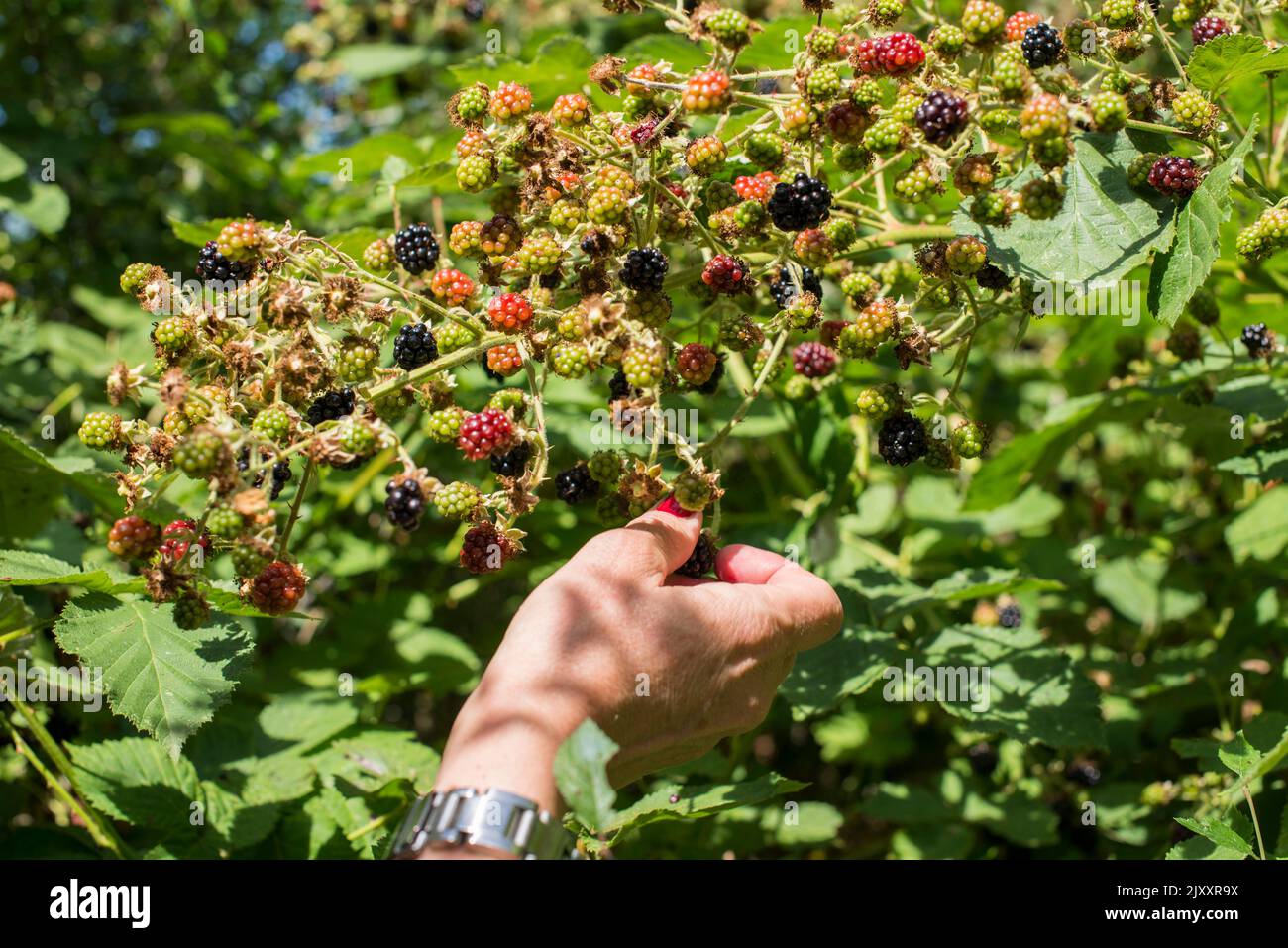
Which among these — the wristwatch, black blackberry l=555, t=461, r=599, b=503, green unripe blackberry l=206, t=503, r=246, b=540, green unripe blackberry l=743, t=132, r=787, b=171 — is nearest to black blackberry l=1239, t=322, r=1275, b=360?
green unripe blackberry l=743, t=132, r=787, b=171

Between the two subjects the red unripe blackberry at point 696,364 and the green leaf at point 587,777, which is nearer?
the green leaf at point 587,777

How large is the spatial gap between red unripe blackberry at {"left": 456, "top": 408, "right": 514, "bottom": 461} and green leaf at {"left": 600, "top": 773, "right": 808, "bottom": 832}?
870 millimetres

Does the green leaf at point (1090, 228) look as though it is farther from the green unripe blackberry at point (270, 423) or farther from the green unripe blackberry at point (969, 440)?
the green unripe blackberry at point (270, 423)

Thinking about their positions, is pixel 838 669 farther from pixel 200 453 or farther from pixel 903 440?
pixel 200 453

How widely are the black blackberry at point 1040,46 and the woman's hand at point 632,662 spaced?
109 cm

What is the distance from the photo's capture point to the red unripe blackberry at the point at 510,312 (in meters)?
2.09

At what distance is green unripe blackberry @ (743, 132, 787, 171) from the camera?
85.5 inches

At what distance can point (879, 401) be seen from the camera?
228cm

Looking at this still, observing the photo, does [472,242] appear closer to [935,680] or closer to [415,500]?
[415,500]

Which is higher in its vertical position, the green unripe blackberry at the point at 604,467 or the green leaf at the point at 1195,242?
the green leaf at the point at 1195,242

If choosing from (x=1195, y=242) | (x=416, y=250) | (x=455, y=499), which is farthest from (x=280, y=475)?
(x=1195, y=242)

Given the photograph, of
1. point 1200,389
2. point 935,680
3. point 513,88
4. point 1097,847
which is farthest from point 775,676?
point 1097,847

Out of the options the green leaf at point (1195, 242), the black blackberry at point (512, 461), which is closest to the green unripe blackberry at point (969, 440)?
the green leaf at point (1195, 242)

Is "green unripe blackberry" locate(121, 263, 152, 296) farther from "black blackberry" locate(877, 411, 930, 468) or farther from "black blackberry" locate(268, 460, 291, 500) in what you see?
"black blackberry" locate(877, 411, 930, 468)
